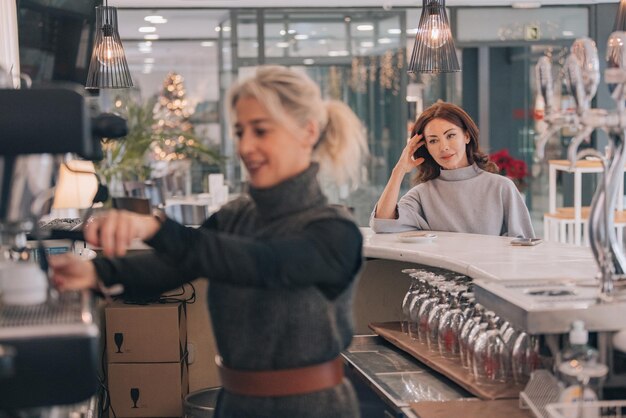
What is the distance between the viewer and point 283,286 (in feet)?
6.59

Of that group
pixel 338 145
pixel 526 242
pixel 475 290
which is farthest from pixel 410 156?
pixel 338 145

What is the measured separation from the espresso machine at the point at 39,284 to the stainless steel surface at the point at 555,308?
3.47 ft

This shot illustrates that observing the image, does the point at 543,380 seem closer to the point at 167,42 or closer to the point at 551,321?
the point at 551,321

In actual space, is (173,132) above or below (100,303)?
above

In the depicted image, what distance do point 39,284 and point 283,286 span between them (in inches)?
17.5

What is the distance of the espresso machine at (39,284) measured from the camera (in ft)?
5.66

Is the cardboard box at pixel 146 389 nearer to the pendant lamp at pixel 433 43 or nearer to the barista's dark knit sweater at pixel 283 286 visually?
the pendant lamp at pixel 433 43

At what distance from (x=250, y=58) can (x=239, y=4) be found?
1.75 ft

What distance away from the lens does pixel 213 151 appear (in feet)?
34.2

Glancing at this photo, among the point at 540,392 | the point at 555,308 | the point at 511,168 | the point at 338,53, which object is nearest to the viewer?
the point at 555,308

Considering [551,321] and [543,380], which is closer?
[551,321]

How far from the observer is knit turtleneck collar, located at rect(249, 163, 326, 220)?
6.98 feet

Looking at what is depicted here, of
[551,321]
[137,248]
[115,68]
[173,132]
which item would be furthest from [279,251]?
[173,132]

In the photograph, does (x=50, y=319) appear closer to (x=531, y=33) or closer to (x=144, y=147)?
(x=144, y=147)
